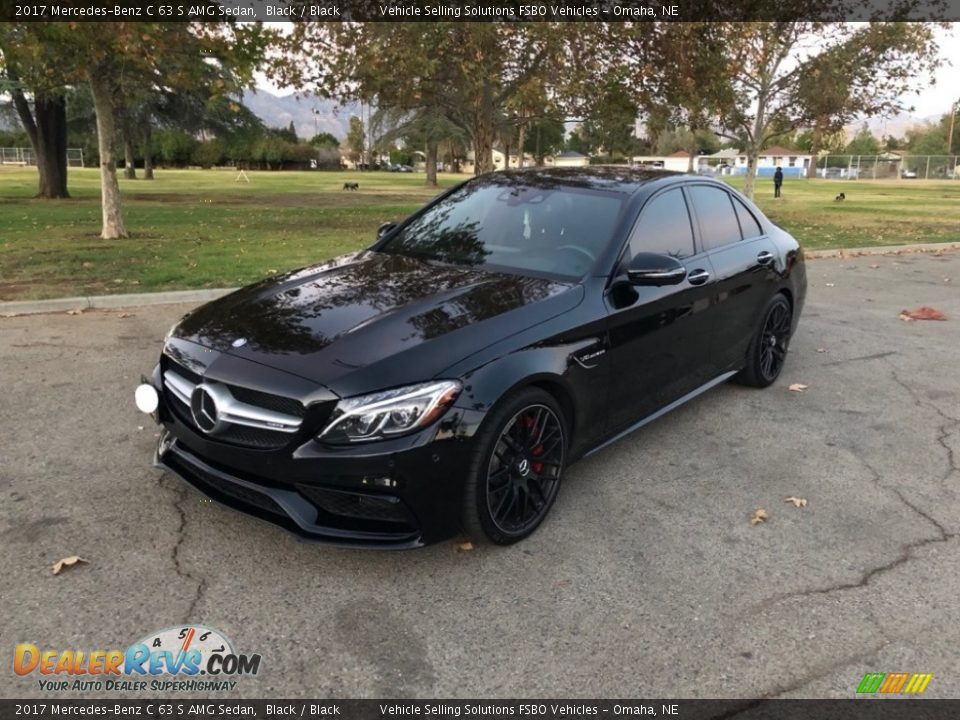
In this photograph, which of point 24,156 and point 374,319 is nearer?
point 374,319

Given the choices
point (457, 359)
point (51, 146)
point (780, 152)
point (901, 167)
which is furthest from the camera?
point (780, 152)

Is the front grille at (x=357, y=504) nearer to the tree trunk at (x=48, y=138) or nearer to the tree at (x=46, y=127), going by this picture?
the tree at (x=46, y=127)

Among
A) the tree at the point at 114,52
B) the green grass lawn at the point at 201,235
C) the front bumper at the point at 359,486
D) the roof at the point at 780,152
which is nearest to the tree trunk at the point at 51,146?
the green grass lawn at the point at 201,235

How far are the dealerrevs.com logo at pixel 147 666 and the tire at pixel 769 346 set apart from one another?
4.08 metres

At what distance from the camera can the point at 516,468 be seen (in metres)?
3.28

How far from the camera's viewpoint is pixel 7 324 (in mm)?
6992

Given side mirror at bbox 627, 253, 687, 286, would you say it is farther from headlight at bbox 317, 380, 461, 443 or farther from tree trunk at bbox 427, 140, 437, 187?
tree trunk at bbox 427, 140, 437, 187

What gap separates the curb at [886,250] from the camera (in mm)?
13609

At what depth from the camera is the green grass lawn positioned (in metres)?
9.41

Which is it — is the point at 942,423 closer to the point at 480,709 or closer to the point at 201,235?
the point at 480,709

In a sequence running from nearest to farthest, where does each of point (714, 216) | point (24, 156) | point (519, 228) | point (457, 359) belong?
point (457, 359) → point (519, 228) → point (714, 216) → point (24, 156)

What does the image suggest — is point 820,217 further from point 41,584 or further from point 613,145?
point 613,145

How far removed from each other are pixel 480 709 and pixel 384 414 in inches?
42.5

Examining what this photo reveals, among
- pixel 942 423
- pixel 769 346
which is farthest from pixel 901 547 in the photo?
pixel 769 346
